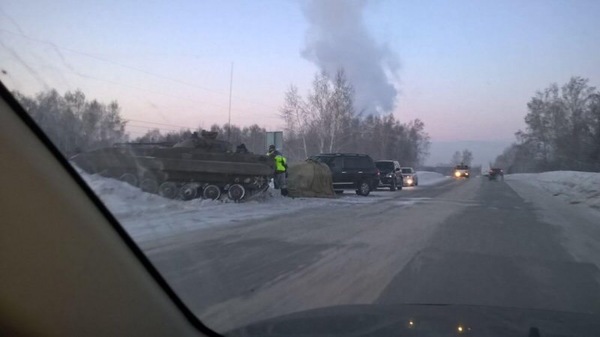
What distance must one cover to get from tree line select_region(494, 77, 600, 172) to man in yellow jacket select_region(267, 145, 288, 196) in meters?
29.1

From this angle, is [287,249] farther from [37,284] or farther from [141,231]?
[37,284]

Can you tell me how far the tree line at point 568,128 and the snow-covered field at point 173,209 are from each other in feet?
98.5

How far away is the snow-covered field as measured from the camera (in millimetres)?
3166

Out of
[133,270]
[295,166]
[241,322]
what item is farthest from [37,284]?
[295,166]

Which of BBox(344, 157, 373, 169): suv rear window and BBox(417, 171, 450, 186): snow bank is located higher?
BBox(344, 157, 373, 169): suv rear window

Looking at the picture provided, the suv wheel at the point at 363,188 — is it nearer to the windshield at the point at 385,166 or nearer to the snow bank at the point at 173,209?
the snow bank at the point at 173,209

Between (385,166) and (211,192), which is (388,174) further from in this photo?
(211,192)

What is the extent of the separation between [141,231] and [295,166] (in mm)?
19188

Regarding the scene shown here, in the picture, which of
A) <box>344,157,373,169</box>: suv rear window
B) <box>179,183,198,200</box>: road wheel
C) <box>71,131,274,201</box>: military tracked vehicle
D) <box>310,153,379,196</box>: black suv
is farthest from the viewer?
<box>344,157,373,169</box>: suv rear window

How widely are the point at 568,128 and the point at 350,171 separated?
39.6 m

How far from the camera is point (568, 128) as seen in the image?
188 ft

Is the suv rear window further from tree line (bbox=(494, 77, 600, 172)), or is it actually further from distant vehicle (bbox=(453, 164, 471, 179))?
distant vehicle (bbox=(453, 164, 471, 179))

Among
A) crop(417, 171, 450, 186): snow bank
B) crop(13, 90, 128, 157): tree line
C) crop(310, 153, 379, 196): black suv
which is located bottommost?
crop(417, 171, 450, 186): snow bank

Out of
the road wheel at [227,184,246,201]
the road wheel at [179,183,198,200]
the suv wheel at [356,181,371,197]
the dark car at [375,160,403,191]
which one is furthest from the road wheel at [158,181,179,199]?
the dark car at [375,160,403,191]
